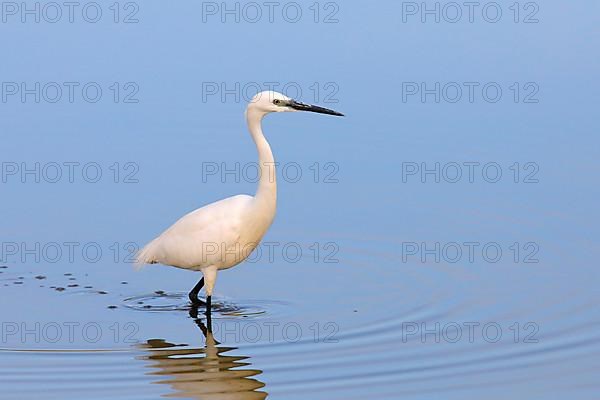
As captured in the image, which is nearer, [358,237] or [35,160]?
[358,237]

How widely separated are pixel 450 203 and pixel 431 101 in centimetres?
351

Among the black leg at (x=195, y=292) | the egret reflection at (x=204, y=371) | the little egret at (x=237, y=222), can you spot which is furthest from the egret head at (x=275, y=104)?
the egret reflection at (x=204, y=371)

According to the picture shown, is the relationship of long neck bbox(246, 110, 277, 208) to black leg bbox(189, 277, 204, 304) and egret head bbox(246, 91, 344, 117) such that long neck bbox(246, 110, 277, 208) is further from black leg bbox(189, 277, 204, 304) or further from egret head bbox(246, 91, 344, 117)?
black leg bbox(189, 277, 204, 304)

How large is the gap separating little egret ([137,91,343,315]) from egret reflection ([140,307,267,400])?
→ 749 mm

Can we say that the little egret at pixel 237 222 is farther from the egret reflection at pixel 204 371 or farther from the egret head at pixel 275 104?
the egret reflection at pixel 204 371

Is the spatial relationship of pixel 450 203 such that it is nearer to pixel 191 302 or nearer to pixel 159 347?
pixel 191 302

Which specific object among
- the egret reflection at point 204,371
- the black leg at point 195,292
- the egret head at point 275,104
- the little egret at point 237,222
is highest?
the egret head at point 275,104

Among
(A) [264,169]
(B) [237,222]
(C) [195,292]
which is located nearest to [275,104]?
(A) [264,169]

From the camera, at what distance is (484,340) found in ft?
28.4

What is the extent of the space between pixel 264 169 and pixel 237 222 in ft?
1.32

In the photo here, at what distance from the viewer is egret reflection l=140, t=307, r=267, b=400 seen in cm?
782

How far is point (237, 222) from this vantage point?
950cm

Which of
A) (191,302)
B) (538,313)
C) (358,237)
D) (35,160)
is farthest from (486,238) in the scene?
(35,160)

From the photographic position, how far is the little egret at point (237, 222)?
31.1ft
